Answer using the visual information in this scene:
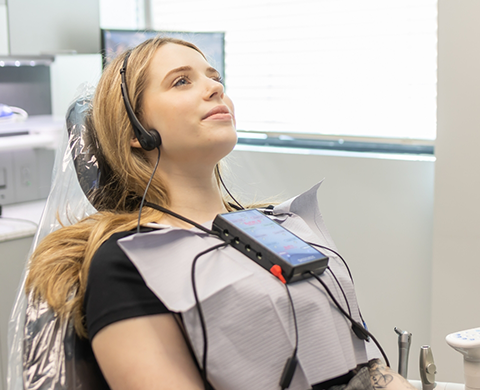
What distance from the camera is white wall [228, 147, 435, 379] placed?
1.95 m

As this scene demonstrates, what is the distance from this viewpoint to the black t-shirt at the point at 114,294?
81 cm

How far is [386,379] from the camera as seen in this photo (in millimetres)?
1012

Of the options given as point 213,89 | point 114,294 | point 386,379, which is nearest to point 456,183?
point 386,379

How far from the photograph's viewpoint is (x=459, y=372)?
72.4 inches

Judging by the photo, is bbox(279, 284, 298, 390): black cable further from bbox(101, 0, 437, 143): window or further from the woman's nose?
bbox(101, 0, 437, 143): window

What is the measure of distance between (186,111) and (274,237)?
1.08 feet

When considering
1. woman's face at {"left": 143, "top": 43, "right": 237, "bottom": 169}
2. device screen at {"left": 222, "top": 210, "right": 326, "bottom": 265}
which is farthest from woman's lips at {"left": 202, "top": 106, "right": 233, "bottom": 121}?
device screen at {"left": 222, "top": 210, "right": 326, "bottom": 265}

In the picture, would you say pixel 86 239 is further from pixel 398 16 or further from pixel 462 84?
pixel 398 16

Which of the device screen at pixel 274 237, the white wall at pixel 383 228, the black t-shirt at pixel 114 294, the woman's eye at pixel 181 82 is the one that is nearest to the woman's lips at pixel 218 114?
the woman's eye at pixel 181 82

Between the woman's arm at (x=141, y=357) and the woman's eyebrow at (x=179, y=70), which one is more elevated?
the woman's eyebrow at (x=179, y=70)

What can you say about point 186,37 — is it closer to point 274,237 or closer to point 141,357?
point 274,237

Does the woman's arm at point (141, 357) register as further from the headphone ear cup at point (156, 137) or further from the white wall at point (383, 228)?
the white wall at point (383, 228)

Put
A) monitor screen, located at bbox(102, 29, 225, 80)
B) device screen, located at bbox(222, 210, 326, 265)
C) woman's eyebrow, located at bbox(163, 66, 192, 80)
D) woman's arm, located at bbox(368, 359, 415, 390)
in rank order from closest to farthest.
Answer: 1. device screen, located at bbox(222, 210, 326, 265)
2. woman's arm, located at bbox(368, 359, 415, 390)
3. woman's eyebrow, located at bbox(163, 66, 192, 80)
4. monitor screen, located at bbox(102, 29, 225, 80)

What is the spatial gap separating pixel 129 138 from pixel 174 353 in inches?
19.9
